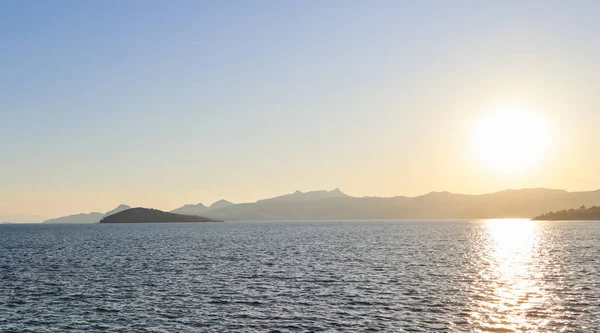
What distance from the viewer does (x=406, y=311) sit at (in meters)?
58.2

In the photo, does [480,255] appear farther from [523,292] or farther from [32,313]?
[32,313]

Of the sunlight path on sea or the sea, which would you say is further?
the sea

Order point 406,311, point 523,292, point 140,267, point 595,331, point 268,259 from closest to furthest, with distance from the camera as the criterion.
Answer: point 595,331
point 406,311
point 523,292
point 140,267
point 268,259

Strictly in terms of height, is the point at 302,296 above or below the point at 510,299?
above

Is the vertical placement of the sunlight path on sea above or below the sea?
below

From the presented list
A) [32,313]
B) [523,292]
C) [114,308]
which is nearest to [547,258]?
[523,292]

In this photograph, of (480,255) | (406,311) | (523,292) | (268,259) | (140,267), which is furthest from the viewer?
(480,255)

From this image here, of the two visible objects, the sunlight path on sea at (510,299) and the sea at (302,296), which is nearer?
the sunlight path on sea at (510,299)

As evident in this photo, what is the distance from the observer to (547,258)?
401ft

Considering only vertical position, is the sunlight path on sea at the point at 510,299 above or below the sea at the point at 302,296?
below

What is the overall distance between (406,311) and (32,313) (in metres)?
43.9

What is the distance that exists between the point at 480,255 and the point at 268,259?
190 ft

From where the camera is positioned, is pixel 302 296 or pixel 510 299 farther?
pixel 302 296

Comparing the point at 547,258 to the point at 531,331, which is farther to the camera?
the point at 547,258
